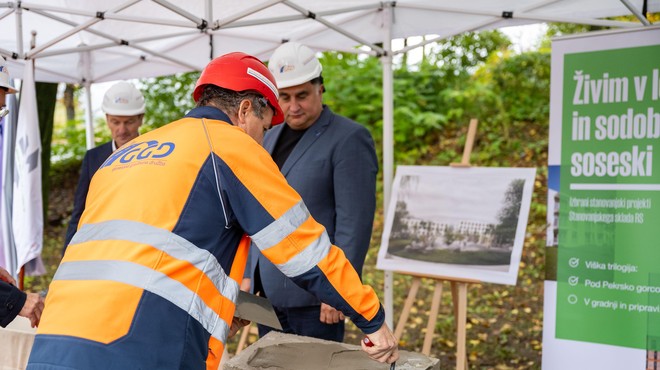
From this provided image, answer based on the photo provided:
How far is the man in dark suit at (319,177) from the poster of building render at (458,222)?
107 centimetres

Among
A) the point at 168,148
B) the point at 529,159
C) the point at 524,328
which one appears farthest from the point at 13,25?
the point at 529,159

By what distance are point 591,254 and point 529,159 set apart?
497 centimetres

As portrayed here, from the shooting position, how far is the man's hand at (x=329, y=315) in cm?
255

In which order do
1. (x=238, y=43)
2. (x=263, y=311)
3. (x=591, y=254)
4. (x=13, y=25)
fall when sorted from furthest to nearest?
(x=238, y=43), (x=13, y=25), (x=591, y=254), (x=263, y=311)

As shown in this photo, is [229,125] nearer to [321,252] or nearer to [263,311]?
[321,252]

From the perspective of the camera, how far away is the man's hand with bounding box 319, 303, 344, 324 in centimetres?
255

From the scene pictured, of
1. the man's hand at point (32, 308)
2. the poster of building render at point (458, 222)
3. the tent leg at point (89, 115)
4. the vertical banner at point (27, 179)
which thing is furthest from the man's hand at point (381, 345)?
the tent leg at point (89, 115)

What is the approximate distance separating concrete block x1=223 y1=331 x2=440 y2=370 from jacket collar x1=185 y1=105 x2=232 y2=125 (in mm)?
811

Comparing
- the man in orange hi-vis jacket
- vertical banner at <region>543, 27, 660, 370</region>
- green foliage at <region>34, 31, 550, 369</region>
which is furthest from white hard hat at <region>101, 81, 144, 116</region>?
green foliage at <region>34, 31, 550, 369</region>

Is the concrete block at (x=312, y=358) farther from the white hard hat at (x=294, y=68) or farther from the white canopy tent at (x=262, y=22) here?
the white canopy tent at (x=262, y=22)

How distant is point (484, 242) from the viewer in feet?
11.6

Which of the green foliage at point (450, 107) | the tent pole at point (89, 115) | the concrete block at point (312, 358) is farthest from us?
the green foliage at point (450, 107)

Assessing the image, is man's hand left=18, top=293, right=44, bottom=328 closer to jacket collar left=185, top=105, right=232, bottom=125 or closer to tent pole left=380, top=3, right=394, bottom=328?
jacket collar left=185, top=105, right=232, bottom=125

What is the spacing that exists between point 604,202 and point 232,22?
213cm
